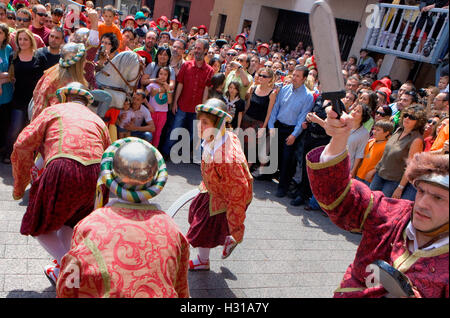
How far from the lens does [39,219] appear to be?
248cm

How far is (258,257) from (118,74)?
110 inches

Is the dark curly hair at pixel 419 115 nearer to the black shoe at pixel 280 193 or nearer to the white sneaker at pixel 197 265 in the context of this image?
the black shoe at pixel 280 193

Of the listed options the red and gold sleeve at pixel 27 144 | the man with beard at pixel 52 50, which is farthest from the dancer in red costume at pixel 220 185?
the man with beard at pixel 52 50

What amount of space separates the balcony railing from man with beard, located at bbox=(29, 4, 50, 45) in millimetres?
7574

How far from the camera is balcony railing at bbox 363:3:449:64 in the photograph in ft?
26.5

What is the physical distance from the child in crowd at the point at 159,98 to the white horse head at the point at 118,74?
0.72 m

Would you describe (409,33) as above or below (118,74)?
above

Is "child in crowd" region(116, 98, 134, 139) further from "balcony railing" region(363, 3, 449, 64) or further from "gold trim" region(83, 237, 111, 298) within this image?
"balcony railing" region(363, 3, 449, 64)

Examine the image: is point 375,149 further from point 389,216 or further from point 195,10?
point 195,10

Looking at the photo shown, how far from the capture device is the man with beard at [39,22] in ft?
18.5

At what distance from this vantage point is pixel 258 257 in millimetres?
3738

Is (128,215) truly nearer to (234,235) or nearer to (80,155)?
(80,155)

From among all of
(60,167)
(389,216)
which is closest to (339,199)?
(389,216)

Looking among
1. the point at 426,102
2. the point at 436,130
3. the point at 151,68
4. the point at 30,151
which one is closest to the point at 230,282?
the point at 30,151
